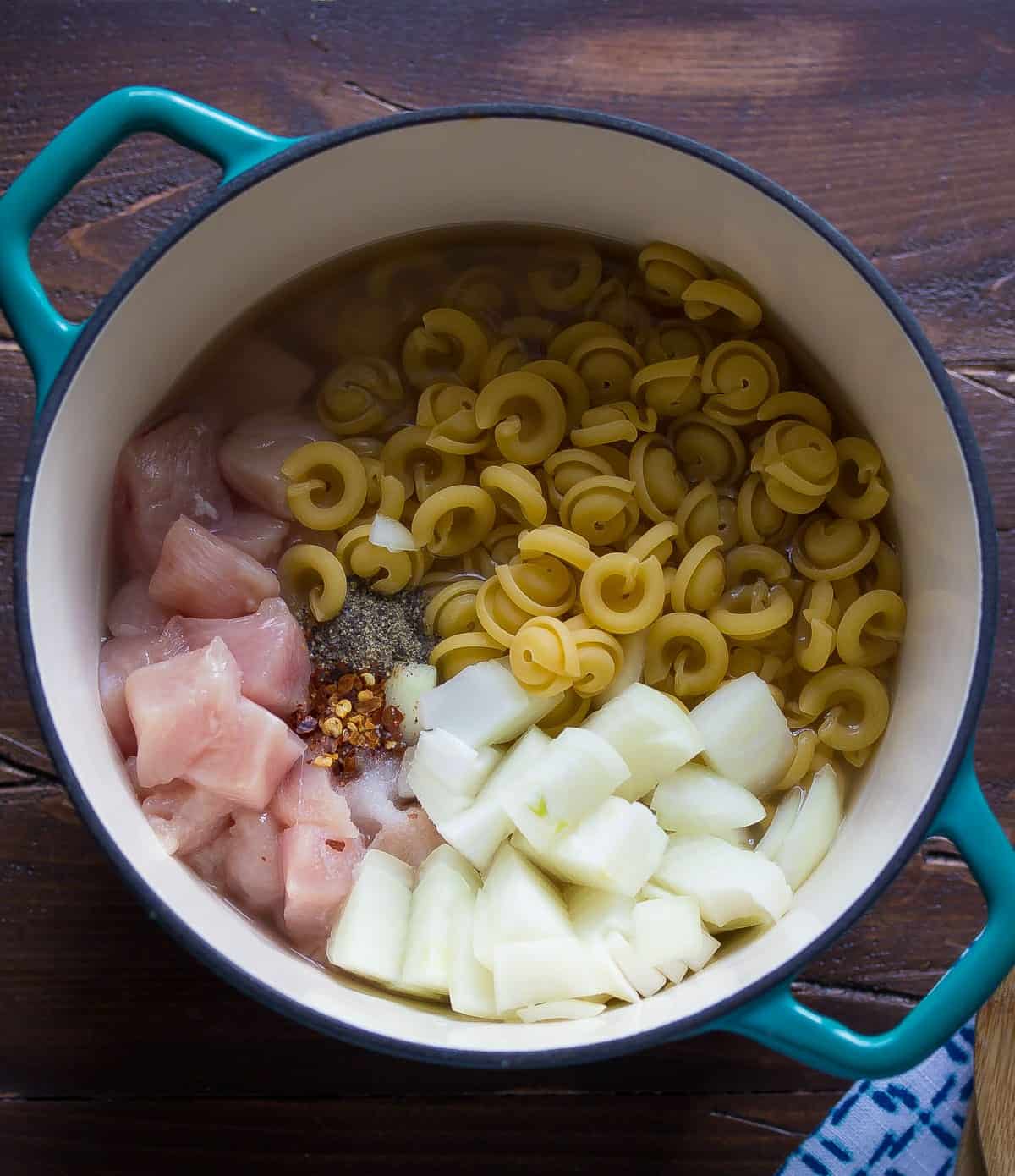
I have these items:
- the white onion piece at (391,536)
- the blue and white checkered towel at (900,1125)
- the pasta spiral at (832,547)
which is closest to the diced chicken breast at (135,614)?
the white onion piece at (391,536)

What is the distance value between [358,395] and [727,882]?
621 mm

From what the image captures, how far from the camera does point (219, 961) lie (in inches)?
35.0

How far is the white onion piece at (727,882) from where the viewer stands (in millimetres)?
1030

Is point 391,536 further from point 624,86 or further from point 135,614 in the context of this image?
point 624,86

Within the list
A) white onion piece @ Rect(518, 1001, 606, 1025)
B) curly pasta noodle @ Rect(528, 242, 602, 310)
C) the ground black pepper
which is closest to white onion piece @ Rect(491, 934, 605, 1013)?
white onion piece @ Rect(518, 1001, 606, 1025)

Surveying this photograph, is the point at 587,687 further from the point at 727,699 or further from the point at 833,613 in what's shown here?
the point at 833,613

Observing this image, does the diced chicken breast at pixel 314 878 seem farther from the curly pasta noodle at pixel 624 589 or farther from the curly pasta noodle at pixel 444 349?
the curly pasta noodle at pixel 444 349

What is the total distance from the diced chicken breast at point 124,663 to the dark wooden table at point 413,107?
0.14m

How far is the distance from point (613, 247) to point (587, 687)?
465mm

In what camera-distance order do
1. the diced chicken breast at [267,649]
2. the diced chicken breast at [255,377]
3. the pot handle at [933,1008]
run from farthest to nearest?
1. the diced chicken breast at [255,377]
2. the diced chicken breast at [267,649]
3. the pot handle at [933,1008]

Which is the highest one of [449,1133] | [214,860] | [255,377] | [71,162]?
[71,162]

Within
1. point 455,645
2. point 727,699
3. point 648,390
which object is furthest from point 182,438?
point 727,699

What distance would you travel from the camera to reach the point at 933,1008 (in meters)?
0.90

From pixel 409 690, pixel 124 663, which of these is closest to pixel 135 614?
pixel 124 663
